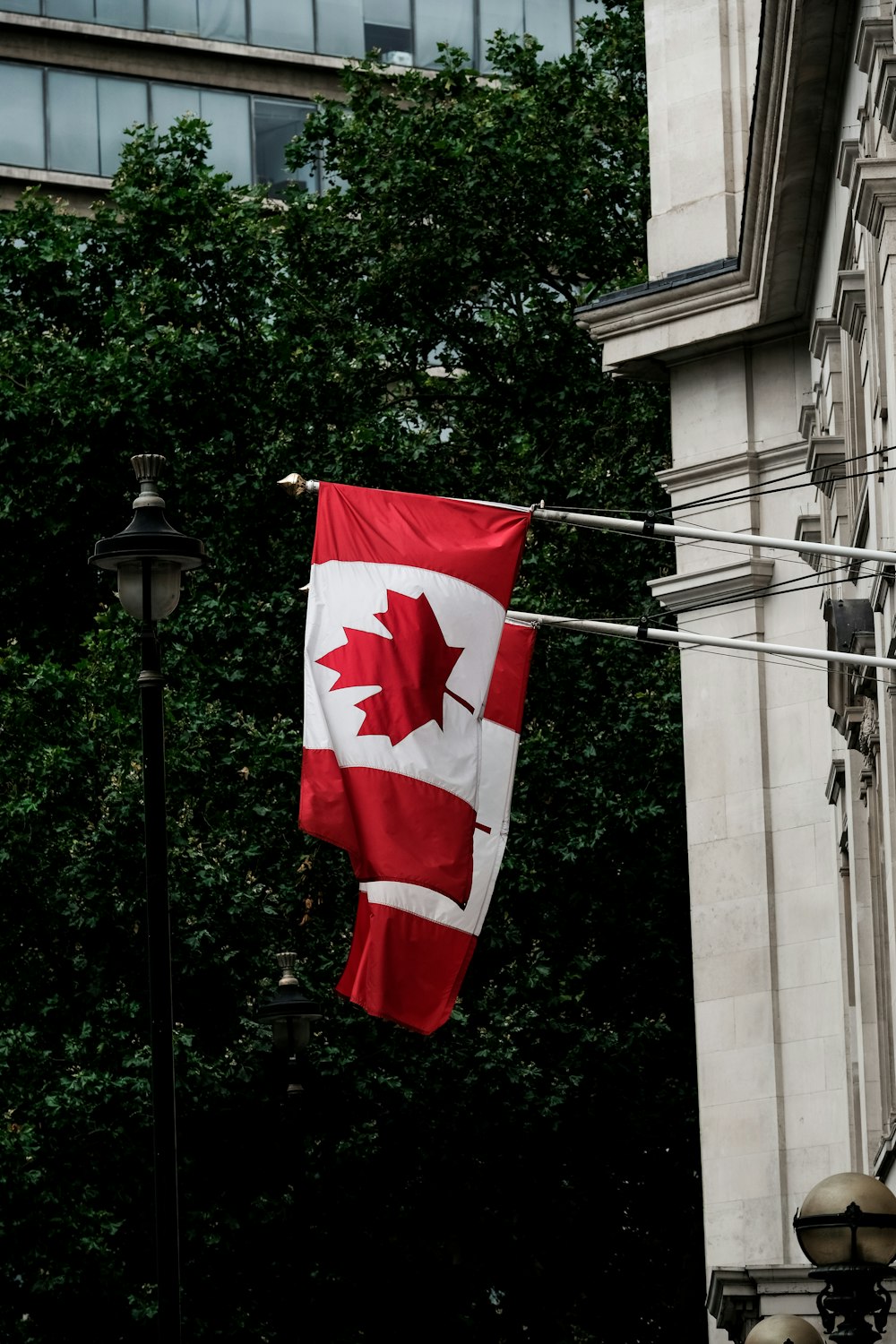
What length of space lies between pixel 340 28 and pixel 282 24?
1.38 metres

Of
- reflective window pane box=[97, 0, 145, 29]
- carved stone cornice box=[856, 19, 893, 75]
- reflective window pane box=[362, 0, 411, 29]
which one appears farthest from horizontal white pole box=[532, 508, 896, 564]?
reflective window pane box=[362, 0, 411, 29]

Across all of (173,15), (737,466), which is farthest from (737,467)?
(173,15)

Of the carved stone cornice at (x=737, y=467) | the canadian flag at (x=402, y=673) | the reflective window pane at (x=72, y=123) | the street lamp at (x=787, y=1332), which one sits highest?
the reflective window pane at (x=72, y=123)

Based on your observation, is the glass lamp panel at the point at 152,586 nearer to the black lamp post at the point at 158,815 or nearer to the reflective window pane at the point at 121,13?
the black lamp post at the point at 158,815

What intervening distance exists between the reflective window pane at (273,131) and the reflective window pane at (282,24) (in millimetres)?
1311

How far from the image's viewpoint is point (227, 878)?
91.6ft

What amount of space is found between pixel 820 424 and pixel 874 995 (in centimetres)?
490

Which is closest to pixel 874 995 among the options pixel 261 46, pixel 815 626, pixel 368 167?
pixel 815 626

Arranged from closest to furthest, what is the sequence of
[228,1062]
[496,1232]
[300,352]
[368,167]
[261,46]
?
1. [228,1062]
2. [496,1232]
3. [300,352]
4. [368,167]
5. [261,46]

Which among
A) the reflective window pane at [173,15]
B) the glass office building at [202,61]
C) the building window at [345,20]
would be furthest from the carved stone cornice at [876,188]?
the reflective window pane at [173,15]

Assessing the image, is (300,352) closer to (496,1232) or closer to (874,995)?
(496,1232)

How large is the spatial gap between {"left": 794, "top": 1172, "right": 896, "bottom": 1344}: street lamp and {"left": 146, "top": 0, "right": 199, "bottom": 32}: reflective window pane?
1848 inches

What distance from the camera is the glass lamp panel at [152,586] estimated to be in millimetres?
14438

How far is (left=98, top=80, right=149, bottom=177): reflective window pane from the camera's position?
55344mm
